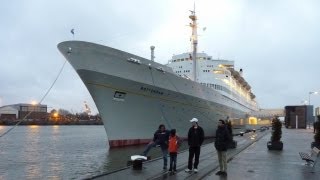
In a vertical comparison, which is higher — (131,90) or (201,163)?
(131,90)

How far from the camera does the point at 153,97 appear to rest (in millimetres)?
30281

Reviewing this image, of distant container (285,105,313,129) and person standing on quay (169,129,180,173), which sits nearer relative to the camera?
person standing on quay (169,129,180,173)

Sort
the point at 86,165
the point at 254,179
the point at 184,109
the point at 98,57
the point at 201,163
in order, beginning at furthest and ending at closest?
the point at 184,109
the point at 98,57
the point at 86,165
the point at 201,163
the point at 254,179

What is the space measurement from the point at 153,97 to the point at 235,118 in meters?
27.4

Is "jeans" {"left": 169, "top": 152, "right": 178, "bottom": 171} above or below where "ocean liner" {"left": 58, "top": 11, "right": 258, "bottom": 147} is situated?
below

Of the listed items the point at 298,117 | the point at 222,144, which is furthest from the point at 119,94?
the point at 298,117

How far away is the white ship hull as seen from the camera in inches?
1065

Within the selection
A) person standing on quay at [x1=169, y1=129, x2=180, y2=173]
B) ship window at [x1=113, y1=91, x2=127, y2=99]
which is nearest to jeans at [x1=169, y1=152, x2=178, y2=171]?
person standing on quay at [x1=169, y1=129, x2=180, y2=173]

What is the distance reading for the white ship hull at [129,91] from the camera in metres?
27.0

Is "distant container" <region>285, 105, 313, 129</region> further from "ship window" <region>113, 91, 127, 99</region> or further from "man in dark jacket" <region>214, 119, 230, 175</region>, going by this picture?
"man in dark jacket" <region>214, 119, 230, 175</region>

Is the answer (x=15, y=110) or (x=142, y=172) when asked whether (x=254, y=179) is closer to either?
(x=142, y=172)

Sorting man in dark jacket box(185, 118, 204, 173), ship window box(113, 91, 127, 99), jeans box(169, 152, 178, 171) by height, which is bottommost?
jeans box(169, 152, 178, 171)

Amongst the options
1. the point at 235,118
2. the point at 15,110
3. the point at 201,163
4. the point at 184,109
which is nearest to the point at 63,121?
the point at 15,110

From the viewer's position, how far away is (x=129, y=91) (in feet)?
94.4
